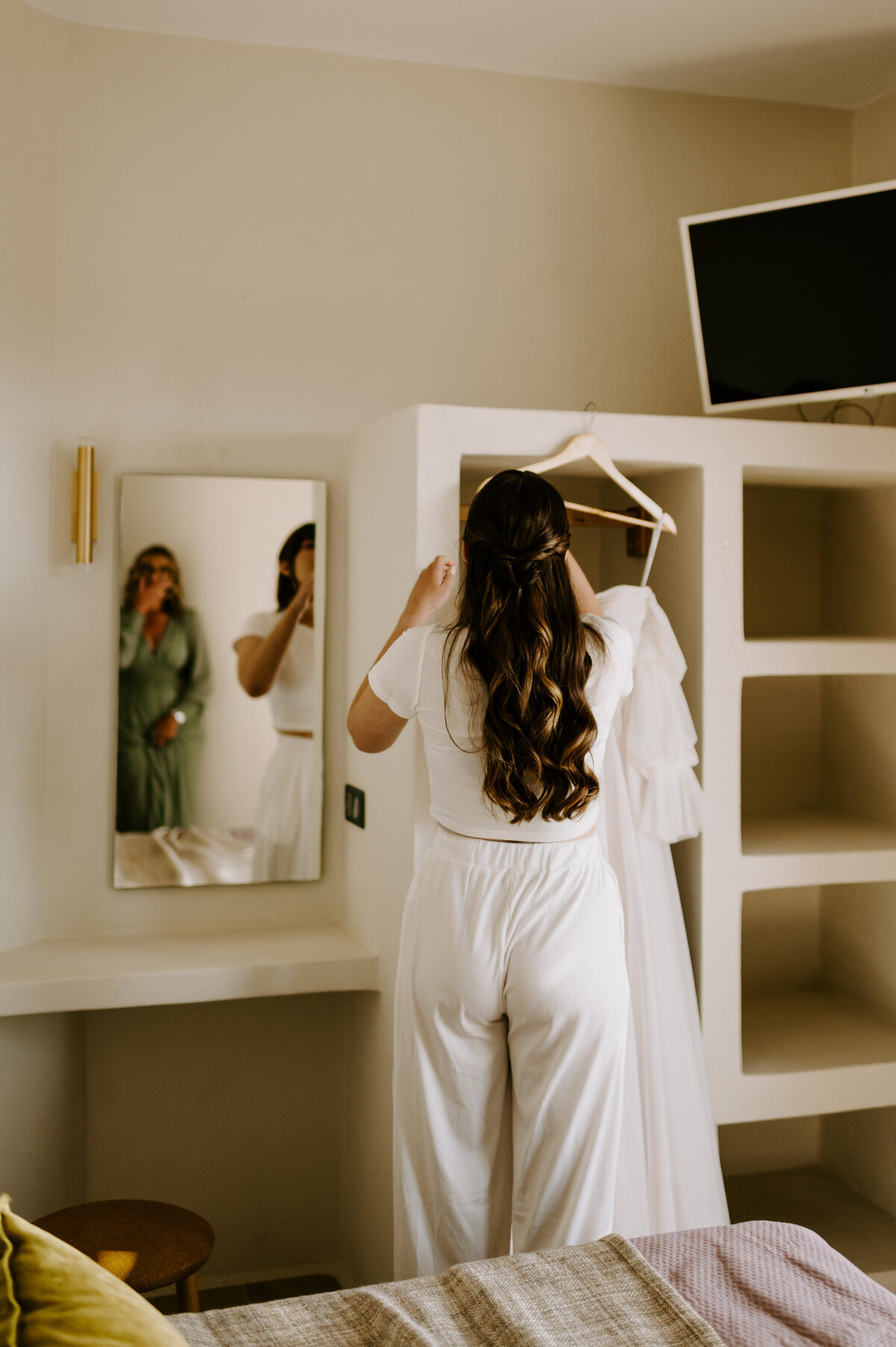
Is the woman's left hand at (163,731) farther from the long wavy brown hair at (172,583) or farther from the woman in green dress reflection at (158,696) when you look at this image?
the long wavy brown hair at (172,583)

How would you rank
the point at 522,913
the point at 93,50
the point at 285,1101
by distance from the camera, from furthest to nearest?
the point at 285,1101 → the point at 93,50 → the point at 522,913

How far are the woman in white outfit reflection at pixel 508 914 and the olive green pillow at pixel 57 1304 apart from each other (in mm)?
860

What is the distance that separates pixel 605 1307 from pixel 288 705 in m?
1.57

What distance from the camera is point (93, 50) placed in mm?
2367

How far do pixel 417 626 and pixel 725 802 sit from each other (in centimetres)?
81

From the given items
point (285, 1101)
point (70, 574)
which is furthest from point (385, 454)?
point (285, 1101)

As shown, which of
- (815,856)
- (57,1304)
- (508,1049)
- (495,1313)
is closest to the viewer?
(57,1304)

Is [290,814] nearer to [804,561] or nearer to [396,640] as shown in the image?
[396,640]

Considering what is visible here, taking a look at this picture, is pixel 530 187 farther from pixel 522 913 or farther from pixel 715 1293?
pixel 715 1293

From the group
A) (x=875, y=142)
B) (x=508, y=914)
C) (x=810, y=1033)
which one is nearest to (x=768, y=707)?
(x=810, y=1033)

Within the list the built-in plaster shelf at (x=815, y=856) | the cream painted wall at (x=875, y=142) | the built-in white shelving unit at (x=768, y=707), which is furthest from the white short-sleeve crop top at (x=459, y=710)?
the cream painted wall at (x=875, y=142)

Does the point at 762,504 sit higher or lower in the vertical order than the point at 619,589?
higher

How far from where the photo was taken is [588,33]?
2408 millimetres

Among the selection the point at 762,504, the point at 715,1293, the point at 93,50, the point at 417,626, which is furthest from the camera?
the point at 762,504
